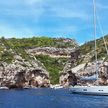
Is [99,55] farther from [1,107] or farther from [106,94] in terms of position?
[1,107]

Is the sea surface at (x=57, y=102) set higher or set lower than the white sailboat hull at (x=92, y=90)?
lower

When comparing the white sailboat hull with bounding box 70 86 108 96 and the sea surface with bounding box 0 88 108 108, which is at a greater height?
the white sailboat hull with bounding box 70 86 108 96

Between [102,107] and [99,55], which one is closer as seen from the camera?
[102,107]

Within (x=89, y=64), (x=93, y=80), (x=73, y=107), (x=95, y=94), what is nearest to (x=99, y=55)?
(x=89, y=64)

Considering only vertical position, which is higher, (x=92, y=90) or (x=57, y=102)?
(x=92, y=90)

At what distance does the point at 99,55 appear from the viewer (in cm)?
19762

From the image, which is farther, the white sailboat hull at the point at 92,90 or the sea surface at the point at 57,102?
the white sailboat hull at the point at 92,90

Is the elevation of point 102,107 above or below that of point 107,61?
below

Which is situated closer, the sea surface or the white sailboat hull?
the sea surface

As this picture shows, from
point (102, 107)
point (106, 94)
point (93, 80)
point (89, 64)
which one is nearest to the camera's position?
point (102, 107)

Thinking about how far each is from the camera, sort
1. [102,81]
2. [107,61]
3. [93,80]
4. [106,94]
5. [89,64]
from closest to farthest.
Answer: [106,94], [93,80], [102,81], [107,61], [89,64]

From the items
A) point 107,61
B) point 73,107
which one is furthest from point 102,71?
point 73,107

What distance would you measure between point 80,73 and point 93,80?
7170 cm

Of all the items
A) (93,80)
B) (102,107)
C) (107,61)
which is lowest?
(102,107)
